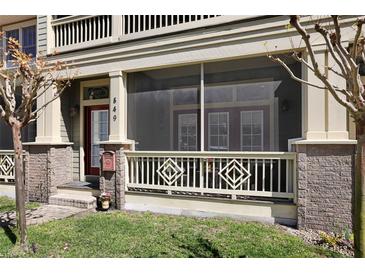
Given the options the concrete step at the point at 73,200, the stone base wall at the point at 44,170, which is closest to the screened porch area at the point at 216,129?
the concrete step at the point at 73,200

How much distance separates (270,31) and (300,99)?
1415mm

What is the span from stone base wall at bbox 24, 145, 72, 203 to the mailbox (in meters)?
1.69

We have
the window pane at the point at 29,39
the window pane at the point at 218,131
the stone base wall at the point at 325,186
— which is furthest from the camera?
the window pane at the point at 29,39

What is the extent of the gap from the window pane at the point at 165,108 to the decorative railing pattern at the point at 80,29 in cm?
140

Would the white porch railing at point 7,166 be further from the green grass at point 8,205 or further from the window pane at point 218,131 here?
the window pane at point 218,131

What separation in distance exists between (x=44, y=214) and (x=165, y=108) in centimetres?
357

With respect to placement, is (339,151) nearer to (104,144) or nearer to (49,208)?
(104,144)

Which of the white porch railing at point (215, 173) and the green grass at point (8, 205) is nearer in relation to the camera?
the white porch railing at point (215, 173)

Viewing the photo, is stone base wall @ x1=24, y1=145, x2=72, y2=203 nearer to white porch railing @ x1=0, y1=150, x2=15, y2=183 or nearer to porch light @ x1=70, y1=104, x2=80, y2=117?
white porch railing @ x1=0, y1=150, x2=15, y2=183

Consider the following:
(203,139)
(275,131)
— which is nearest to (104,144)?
(203,139)

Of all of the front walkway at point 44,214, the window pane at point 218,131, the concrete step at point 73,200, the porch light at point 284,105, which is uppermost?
the porch light at point 284,105

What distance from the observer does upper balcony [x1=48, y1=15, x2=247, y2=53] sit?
6.18m

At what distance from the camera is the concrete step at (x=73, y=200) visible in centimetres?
683

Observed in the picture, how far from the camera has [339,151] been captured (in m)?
4.91
